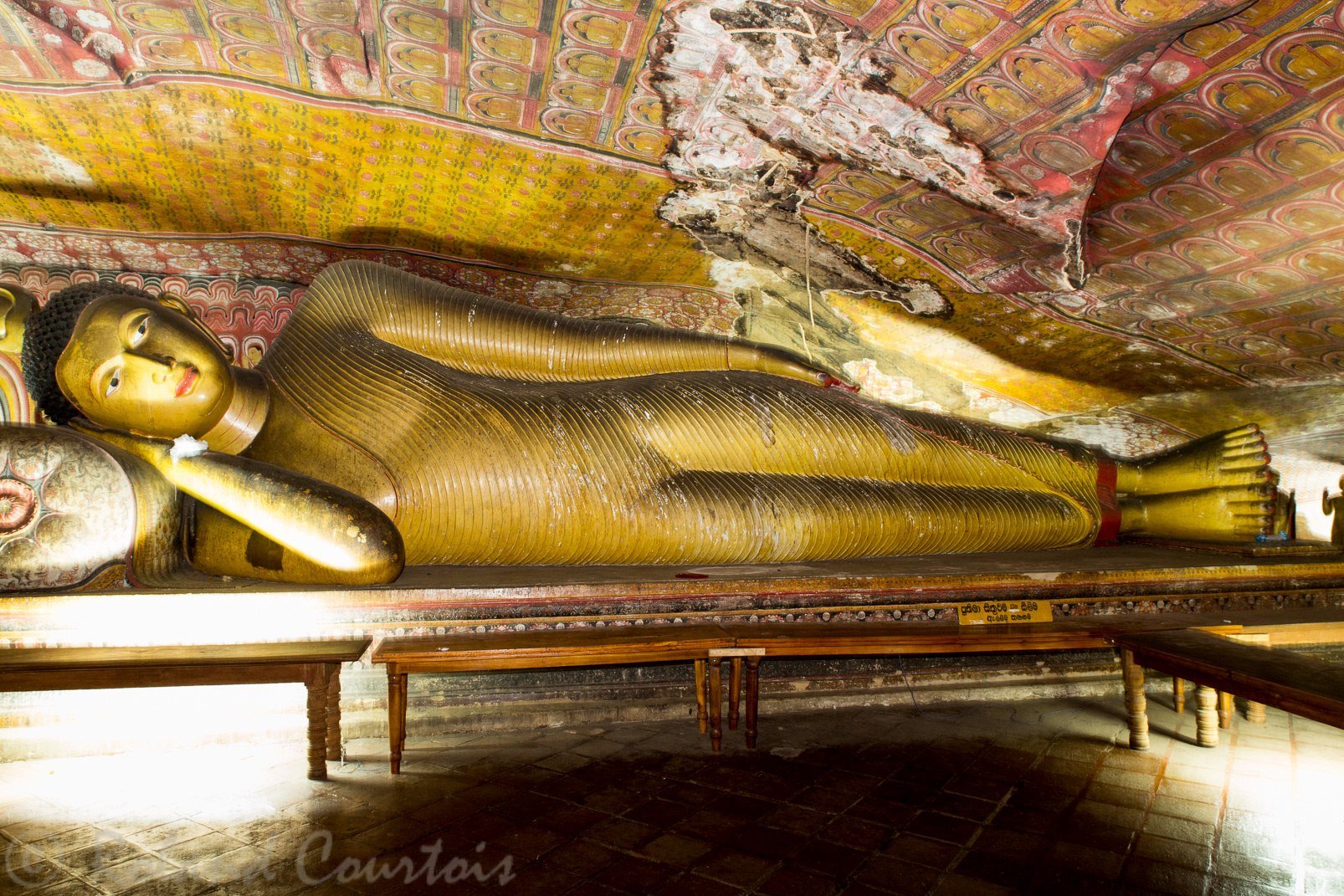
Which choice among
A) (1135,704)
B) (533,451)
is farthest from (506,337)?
(1135,704)

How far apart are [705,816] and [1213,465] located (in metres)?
3.33

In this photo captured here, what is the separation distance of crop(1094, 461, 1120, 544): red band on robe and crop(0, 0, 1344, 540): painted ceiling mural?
2.83ft

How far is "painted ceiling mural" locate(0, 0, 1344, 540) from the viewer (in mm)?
2594

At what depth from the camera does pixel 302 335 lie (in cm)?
330

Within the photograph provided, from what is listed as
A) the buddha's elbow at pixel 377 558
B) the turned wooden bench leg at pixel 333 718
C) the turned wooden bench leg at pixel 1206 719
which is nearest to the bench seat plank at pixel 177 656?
the turned wooden bench leg at pixel 333 718

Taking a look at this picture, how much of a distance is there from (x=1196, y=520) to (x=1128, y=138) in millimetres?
2034

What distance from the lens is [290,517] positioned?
2557 mm

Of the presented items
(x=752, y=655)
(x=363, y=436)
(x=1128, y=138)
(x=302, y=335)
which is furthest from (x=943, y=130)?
(x=302, y=335)

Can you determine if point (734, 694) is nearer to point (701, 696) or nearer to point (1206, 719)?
point (701, 696)

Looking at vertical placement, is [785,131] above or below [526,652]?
above

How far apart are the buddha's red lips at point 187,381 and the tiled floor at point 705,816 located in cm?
125

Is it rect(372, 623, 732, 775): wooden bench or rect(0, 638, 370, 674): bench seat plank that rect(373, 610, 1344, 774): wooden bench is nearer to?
rect(372, 623, 732, 775): wooden bench

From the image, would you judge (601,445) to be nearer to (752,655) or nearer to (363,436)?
(363,436)

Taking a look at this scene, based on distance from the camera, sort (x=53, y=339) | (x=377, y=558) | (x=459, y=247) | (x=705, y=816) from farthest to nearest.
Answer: (x=459, y=247), (x=53, y=339), (x=377, y=558), (x=705, y=816)
